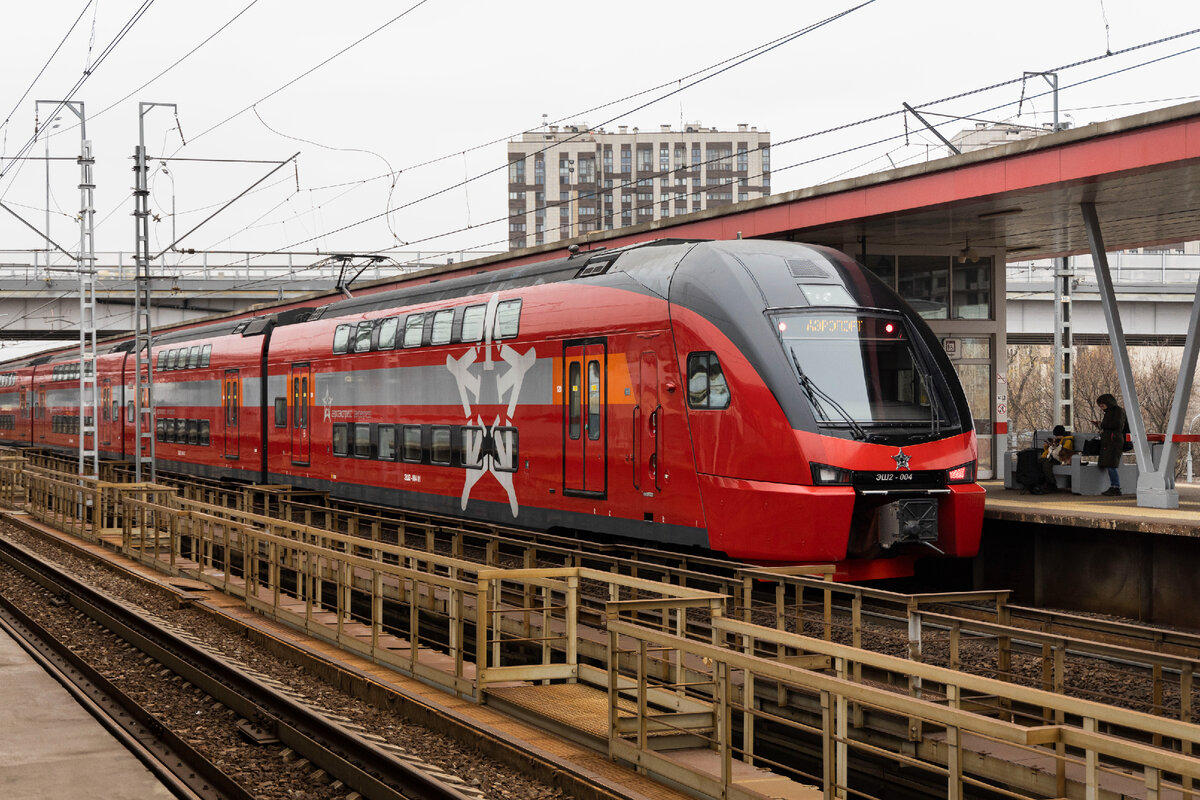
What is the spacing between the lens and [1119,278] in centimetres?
4256

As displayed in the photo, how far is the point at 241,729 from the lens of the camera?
Result: 10461 millimetres

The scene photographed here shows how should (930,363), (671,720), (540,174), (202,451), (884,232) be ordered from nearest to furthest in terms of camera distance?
(671,720) < (930,363) < (884,232) < (202,451) < (540,174)

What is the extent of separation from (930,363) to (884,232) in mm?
5722

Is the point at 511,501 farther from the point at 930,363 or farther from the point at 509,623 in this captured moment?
the point at 930,363

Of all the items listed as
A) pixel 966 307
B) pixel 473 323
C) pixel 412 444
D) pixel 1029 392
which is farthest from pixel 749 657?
pixel 1029 392

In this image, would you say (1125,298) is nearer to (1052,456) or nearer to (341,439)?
(1052,456)

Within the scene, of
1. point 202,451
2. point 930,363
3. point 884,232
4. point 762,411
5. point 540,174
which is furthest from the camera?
point 540,174

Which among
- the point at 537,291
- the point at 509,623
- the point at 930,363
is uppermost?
the point at 537,291

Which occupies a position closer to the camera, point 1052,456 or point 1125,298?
point 1052,456

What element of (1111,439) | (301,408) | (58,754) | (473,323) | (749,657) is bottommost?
(58,754)

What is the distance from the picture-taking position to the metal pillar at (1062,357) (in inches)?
868

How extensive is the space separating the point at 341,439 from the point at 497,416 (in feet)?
22.6

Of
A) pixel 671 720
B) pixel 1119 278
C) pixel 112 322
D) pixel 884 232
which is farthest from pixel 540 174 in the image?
pixel 671 720

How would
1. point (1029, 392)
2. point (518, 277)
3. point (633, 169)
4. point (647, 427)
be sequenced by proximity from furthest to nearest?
point (633, 169) → point (1029, 392) → point (518, 277) → point (647, 427)
